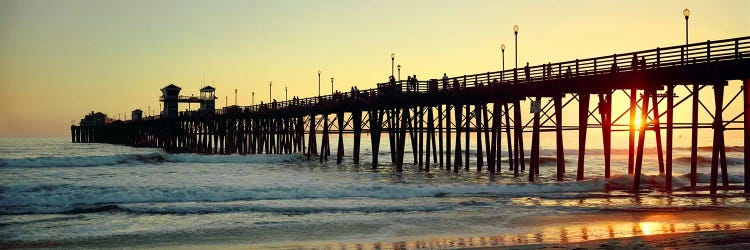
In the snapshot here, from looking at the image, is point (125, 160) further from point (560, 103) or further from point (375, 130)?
point (560, 103)

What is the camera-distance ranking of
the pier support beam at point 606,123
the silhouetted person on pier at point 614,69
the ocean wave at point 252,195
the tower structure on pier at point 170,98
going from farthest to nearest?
1. the tower structure on pier at point 170,98
2. the pier support beam at point 606,123
3. the silhouetted person on pier at point 614,69
4. the ocean wave at point 252,195

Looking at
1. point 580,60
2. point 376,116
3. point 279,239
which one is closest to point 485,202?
point 580,60

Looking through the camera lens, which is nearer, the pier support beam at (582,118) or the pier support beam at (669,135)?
the pier support beam at (669,135)

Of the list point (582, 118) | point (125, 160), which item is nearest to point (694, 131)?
point (582, 118)

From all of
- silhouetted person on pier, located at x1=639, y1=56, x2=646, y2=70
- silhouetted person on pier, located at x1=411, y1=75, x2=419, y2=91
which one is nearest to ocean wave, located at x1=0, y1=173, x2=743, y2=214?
silhouetted person on pier, located at x1=639, y1=56, x2=646, y2=70

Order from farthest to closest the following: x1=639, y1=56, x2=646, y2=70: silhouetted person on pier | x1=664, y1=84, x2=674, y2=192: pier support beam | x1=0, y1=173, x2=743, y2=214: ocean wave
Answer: x1=639, y1=56, x2=646, y2=70: silhouetted person on pier < x1=664, y1=84, x2=674, y2=192: pier support beam < x1=0, y1=173, x2=743, y2=214: ocean wave

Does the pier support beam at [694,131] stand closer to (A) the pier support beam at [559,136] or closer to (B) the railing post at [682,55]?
(B) the railing post at [682,55]

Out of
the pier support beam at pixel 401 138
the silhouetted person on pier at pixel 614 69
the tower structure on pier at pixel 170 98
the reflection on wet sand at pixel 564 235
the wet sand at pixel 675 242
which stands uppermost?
the tower structure on pier at pixel 170 98

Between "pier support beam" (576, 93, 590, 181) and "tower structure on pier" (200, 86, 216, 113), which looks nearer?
"pier support beam" (576, 93, 590, 181)

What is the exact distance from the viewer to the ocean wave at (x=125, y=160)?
55094mm

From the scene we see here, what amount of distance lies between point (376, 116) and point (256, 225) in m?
27.2

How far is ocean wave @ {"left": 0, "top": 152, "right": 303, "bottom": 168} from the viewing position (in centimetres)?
5509

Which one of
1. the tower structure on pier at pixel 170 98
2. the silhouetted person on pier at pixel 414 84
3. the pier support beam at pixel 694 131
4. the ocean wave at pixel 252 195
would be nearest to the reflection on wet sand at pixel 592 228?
the pier support beam at pixel 694 131

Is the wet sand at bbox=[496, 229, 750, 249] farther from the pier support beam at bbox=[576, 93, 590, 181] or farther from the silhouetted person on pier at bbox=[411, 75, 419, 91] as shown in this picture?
the silhouetted person on pier at bbox=[411, 75, 419, 91]
